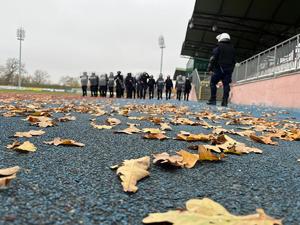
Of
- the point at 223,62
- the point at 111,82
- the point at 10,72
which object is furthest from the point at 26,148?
the point at 10,72

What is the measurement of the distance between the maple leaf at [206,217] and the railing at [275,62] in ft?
33.2

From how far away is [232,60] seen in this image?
9586 mm

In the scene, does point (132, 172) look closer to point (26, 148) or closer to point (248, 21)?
point (26, 148)

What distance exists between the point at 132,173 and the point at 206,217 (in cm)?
65

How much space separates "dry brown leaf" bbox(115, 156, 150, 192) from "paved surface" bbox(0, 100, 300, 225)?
0.03 m

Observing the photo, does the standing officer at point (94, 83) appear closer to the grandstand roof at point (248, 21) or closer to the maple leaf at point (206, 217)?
the grandstand roof at point (248, 21)

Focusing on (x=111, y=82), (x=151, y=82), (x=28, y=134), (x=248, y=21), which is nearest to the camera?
(x=28, y=134)

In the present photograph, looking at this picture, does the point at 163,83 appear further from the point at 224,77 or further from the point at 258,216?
the point at 258,216

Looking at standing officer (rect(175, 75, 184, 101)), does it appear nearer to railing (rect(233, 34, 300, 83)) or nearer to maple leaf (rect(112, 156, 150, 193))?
railing (rect(233, 34, 300, 83))

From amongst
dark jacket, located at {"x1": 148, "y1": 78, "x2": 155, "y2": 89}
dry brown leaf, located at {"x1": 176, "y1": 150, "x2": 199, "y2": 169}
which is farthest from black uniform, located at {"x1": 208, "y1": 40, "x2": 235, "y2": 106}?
dark jacket, located at {"x1": 148, "y1": 78, "x2": 155, "y2": 89}

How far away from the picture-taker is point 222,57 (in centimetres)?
950

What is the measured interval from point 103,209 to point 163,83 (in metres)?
23.4

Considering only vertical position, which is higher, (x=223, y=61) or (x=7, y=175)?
(x=223, y=61)

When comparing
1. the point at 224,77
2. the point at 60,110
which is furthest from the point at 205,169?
the point at 224,77
